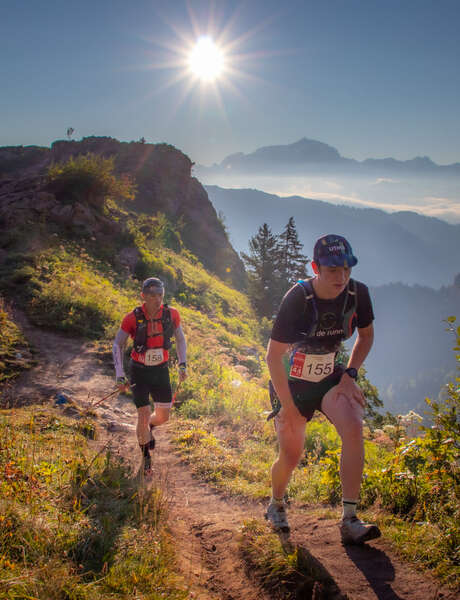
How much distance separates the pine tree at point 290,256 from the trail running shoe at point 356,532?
32662mm

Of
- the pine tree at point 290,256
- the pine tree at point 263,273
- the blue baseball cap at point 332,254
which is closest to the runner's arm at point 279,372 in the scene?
the blue baseball cap at point 332,254

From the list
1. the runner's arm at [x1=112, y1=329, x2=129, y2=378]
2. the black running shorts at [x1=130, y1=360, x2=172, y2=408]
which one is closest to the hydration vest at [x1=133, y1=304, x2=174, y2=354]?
the runner's arm at [x1=112, y1=329, x2=129, y2=378]

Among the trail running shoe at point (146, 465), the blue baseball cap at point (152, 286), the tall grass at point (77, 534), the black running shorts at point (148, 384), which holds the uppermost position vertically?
the blue baseball cap at point (152, 286)

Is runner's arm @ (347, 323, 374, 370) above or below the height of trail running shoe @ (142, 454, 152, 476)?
above

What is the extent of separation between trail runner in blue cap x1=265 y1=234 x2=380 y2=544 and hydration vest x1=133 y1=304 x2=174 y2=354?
2089 millimetres

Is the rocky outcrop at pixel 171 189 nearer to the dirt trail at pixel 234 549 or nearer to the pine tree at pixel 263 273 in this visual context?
the pine tree at pixel 263 273

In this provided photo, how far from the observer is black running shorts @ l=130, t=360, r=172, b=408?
15.2ft

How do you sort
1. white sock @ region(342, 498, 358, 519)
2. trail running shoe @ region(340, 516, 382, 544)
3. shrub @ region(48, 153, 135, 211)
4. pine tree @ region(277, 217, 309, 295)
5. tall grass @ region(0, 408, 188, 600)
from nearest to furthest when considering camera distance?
1. tall grass @ region(0, 408, 188, 600)
2. trail running shoe @ region(340, 516, 382, 544)
3. white sock @ region(342, 498, 358, 519)
4. shrub @ region(48, 153, 135, 211)
5. pine tree @ region(277, 217, 309, 295)

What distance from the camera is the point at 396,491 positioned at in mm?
3193

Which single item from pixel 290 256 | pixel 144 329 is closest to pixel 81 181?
pixel 144 329

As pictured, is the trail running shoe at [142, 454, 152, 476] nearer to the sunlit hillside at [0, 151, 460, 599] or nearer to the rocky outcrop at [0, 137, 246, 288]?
the sunlit hillside at [0, 151, 460, 599]

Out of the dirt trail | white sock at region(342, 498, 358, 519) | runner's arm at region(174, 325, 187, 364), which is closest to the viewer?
the dirt trail

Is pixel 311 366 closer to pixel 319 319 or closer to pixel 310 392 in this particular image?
pixel 310 392

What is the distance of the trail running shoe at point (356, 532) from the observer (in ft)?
8.56
